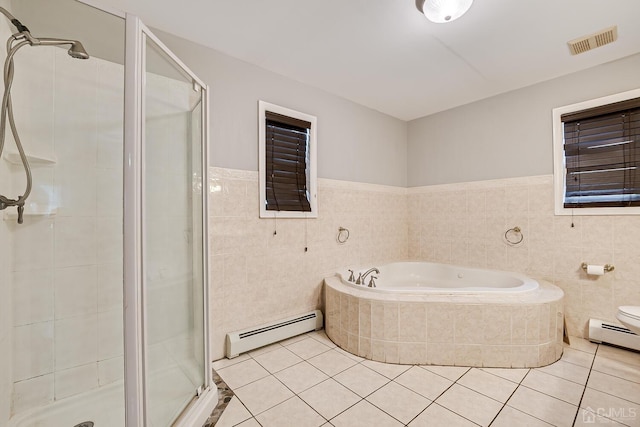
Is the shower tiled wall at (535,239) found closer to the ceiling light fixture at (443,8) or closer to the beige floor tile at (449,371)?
the beige floor tile at (449,371)

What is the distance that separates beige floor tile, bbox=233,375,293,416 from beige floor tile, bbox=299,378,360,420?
132 mm

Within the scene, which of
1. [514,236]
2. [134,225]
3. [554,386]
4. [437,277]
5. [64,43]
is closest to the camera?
[134,225]

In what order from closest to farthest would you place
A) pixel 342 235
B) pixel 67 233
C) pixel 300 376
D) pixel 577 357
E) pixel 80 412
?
pixel 80 412 → pixel 67 233 → pixel 300 376 → pixel 577 357 → pixel 342 235

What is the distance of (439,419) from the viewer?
4.83 ft

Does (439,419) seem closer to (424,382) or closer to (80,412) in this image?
(424,382)

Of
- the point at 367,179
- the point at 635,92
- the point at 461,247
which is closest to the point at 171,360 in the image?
the point at 367,179

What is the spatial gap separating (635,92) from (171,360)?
3.74m

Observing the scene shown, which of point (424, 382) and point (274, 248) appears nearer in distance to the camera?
point (424, 382)

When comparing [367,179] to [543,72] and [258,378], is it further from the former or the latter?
[258,378]

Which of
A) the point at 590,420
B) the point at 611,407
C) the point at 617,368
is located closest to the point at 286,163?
the point at 590,420

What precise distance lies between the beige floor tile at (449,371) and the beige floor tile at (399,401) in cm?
33

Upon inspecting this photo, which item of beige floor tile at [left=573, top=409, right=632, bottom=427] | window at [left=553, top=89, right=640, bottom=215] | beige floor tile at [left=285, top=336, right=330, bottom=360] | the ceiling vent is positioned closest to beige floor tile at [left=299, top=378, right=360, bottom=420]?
beige floor tile at [left=285, top=336, right=330, bottom=360]

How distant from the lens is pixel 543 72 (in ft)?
8.05

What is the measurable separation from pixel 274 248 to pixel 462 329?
1.60 m
